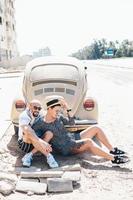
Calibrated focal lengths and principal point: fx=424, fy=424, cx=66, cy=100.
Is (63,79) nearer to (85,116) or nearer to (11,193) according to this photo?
(85,116)

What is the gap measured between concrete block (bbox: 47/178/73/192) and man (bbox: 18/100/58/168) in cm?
81

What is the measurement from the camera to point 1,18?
77.1 meters

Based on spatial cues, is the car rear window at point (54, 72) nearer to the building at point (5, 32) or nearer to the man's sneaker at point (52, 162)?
the man's sneaker at point (52, 162)

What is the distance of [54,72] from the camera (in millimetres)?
9039

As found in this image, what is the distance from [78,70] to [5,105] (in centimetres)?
665

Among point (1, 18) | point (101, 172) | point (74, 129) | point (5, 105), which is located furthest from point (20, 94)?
point (1, 18)

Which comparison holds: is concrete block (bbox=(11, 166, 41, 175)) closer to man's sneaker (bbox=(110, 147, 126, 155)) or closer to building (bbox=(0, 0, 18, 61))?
man's sneaker (bbox=(110, 147, 126, 155))

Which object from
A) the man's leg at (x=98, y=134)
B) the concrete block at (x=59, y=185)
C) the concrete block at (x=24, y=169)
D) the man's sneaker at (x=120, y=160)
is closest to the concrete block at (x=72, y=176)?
the concrete block at (x=59, y=185)

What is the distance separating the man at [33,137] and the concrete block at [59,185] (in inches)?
32.0

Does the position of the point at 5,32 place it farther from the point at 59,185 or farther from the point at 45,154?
the point at 59,185

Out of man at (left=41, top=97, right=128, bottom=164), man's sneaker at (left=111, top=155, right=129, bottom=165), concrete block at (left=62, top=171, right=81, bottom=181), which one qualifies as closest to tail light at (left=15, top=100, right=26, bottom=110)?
man at (left=41, top=97, right=128, bottom=164)

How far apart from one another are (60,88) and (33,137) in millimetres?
2265

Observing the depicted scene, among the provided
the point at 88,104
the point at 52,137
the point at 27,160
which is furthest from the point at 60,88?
the point at 27,160

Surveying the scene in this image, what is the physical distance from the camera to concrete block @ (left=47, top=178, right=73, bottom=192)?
18.9ft
